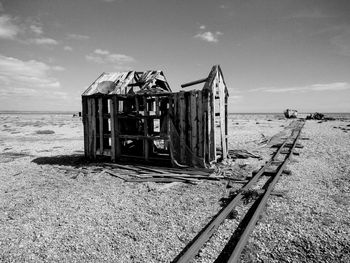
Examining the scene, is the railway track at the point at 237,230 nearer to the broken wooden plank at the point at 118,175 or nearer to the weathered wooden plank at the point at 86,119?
the broken wooden plank at the point at 118,175

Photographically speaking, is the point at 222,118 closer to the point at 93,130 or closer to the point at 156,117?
the point at 156,117

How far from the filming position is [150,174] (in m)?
9.20

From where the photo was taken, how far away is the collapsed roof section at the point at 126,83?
37.0 feet

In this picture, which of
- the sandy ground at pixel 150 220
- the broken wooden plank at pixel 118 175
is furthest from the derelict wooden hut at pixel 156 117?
the sandy ground at pixel 150 220

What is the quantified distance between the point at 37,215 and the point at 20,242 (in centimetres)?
127

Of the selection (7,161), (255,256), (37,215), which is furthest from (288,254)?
(7,161)

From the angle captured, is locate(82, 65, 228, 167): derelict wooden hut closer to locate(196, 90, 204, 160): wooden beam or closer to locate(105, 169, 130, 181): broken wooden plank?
locate(196, 90, 204, 160): wooden beam

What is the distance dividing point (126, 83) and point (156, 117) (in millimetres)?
2560

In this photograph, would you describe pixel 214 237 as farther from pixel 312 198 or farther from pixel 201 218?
pixel 312 198

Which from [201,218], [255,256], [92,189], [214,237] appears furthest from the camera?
[92,189]

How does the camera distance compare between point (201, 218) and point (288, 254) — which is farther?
point (201, 218)

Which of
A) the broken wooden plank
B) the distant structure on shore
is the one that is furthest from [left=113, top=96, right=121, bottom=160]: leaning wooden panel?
the distant structure on shore

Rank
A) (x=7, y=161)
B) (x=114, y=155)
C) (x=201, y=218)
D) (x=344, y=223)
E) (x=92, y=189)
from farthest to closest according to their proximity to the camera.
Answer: (x=7, y=161) → (x=114, y=155) → (x=92, y=189) → (x=201, y=218) → (x=344, y=223)

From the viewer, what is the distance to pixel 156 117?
1043cm
